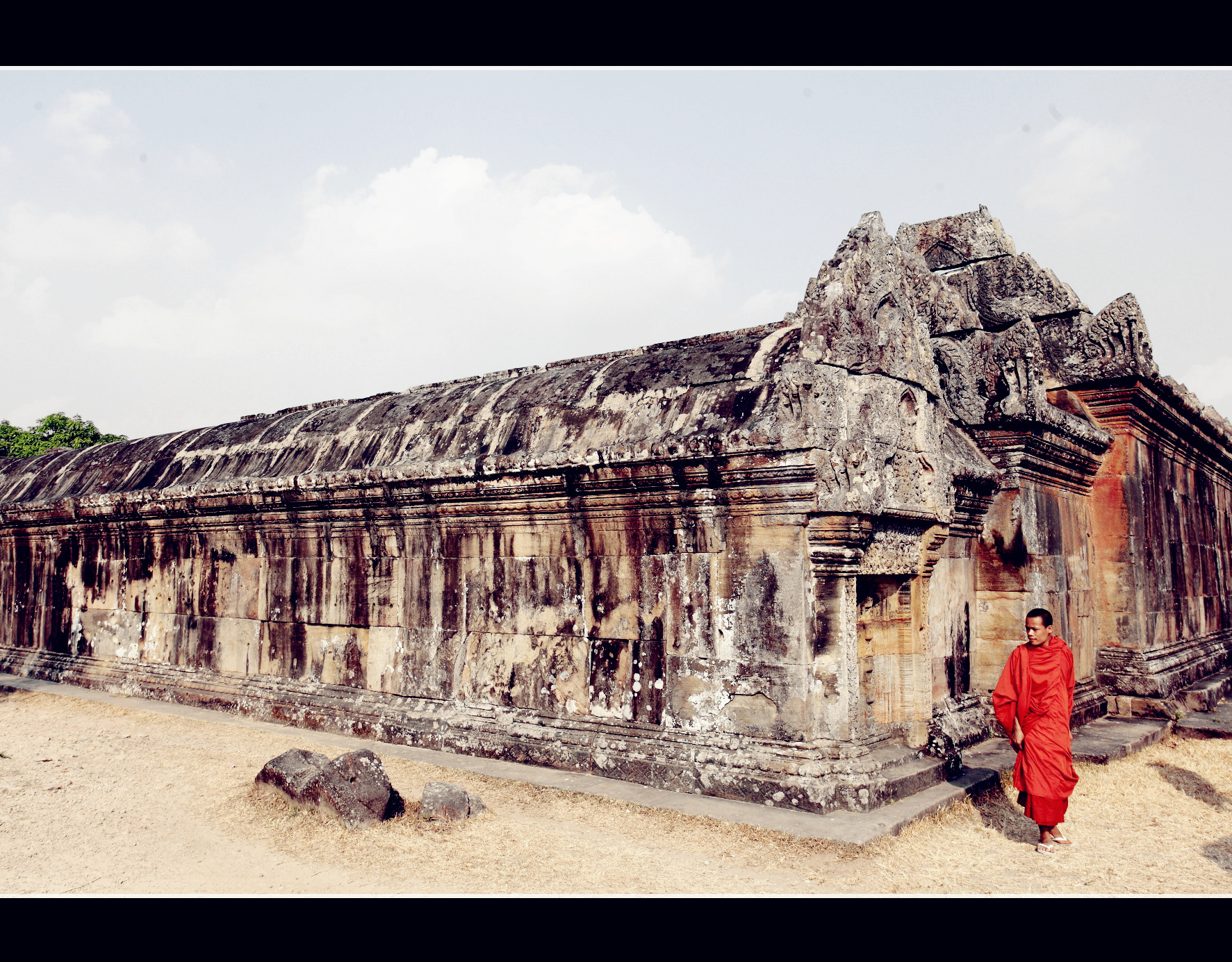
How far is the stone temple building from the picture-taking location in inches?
210

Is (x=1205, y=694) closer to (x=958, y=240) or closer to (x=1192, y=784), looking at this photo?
(x=1192, y=784)

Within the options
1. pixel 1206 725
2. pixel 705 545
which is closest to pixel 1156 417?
pixel 1206 725

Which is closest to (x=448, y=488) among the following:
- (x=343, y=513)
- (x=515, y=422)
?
(x=515, y=422)

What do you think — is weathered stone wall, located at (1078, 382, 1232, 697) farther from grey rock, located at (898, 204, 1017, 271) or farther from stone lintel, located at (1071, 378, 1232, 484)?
grey rock, located at (898, 204, 1017, 271)

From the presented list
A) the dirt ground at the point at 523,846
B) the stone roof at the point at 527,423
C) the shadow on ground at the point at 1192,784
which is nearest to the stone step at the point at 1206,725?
the shadow on ground at the point at 1192,784

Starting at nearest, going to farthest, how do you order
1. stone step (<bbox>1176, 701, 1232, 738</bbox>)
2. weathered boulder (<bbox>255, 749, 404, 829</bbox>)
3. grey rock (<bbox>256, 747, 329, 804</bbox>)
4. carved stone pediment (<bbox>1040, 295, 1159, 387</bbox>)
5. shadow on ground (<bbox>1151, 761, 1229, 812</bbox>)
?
weathered boulder (<bbox>255, 749, 404, 829</bbox>), grey rock (<bbox>256, 747, 329, 804</bbox>), shadow on ground (<bbox>1151, 761, 1229, 812</bbox>), stone step (<bbox>1176, 701, 1232, 738</bbox>), carved stone pediment (<bbox>1040, 295, 1159, 387</bbox>)

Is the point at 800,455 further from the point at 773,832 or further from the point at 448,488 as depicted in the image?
the point at 448,488

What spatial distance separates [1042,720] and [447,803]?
3274 millimetres

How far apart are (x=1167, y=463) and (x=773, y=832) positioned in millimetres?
7948

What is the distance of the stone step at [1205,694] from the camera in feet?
28.8

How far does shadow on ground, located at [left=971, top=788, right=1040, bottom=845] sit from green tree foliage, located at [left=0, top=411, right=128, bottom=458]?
24.3 metres

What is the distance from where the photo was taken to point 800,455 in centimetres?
518

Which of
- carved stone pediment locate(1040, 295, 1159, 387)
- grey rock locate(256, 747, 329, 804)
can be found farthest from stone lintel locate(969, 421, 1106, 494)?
grey rock locate(256, 747, 329, 804)

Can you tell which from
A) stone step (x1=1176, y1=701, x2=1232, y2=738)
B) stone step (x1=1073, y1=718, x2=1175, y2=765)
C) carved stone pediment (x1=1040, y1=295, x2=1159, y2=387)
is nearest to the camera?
stone step (x1=1073, y1=718, x2=1175, y2=765)
